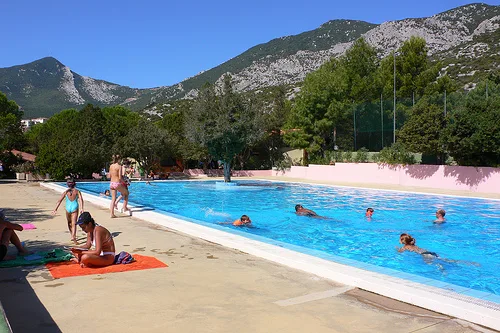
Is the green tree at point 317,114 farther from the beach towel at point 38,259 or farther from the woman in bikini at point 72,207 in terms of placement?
the beach towel at point 38,259

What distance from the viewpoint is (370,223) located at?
47.0 ft

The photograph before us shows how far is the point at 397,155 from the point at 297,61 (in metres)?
84.0

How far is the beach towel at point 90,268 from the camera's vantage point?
5932 mm

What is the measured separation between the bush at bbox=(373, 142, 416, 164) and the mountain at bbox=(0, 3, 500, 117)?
35.8m

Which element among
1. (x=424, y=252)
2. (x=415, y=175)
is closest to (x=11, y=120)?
(x=415, y=175)

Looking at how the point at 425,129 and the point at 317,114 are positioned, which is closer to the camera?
the point at 425,129

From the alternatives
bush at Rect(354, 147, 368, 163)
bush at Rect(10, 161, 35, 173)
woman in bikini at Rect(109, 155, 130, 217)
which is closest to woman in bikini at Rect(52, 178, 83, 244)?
woman in bikini at Rect(109, 155, 130, 217)

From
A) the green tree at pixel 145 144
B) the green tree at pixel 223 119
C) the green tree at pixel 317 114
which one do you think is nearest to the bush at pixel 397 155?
Answer: the green tree at pixel 317 114

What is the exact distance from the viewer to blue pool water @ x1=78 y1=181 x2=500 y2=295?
362 inches

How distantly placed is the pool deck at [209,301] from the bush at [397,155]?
20.9 metres

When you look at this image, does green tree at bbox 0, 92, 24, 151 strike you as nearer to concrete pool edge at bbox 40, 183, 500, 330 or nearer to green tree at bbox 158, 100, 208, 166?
green tree at bbox 158, 100, 208, 166

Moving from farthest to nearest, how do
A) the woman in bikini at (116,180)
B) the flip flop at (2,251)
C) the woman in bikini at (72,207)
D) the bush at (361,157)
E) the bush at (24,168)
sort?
the bush at (24,168), the bush at (361,157), the woman in bikini at (116,180), the woman in bikini at (72,207), the flip flop at (2,251)

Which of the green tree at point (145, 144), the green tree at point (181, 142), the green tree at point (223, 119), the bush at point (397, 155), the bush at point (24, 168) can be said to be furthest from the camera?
the green tree at point (181, 142)

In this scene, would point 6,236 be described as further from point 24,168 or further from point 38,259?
point 24,168
